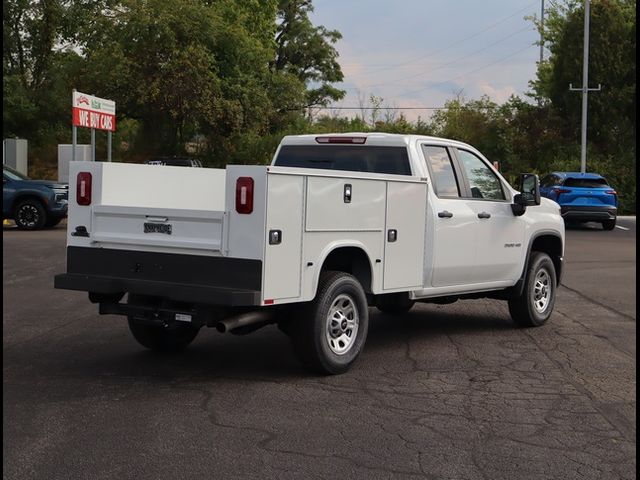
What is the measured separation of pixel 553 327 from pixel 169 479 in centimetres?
631

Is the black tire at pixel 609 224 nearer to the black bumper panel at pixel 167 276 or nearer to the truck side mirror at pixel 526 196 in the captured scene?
the truck side mirror at pixel 526 196

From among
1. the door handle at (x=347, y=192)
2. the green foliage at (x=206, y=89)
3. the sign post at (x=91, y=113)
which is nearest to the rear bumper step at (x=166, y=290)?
the door handle at (x=347, y=192)

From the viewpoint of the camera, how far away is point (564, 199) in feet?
87.9

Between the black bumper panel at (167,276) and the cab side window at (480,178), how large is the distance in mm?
3398

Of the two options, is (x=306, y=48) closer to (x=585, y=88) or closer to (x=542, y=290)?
(x=585, y=88)

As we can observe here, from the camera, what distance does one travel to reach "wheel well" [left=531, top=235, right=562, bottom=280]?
1059 centimetres

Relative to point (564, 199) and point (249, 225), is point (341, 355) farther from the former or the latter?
point (564, 199)

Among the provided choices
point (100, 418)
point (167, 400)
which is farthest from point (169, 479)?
point (167, 400)

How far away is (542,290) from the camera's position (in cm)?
1028

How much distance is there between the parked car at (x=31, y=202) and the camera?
76.2 ft

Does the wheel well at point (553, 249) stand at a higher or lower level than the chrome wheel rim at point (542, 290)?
higher

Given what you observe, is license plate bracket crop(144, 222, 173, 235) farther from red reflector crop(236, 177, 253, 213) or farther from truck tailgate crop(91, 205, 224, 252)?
red reflector crop(236, 177, 253, 213)

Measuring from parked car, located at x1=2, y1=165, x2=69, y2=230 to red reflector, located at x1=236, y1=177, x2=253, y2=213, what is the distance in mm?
17734

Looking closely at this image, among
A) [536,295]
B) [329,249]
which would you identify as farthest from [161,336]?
[536,295]
